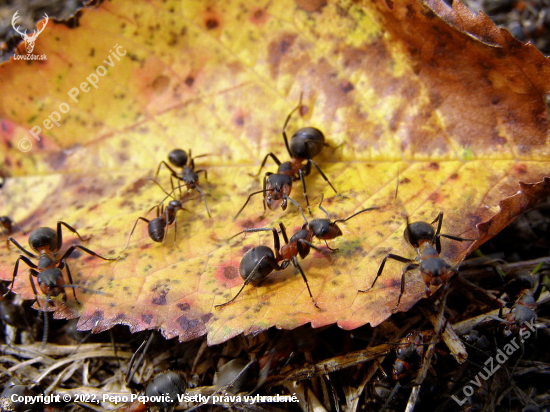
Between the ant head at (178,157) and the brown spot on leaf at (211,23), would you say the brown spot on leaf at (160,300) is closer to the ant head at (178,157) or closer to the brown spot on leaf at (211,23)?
the ant head at (178,157)

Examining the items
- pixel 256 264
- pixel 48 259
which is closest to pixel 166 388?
pixel 256 264

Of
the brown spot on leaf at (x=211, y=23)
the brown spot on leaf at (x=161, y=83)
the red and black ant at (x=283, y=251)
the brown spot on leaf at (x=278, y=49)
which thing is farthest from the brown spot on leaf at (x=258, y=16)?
the red and black ant at (x=283, y=251)

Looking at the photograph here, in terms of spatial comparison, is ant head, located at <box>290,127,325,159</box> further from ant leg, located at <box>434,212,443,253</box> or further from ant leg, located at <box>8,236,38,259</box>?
ant leg, located at <box>8,236,38,259</box>

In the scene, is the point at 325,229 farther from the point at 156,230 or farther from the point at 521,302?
the point at 521,302

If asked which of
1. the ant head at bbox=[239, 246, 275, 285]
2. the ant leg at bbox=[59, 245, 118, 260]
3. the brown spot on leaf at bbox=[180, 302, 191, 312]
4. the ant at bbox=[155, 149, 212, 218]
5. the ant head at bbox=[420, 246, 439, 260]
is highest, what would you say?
the ant at bbox=[155, 149, 212, 218]

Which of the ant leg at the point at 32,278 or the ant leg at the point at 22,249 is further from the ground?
the ant leg at the point at 22,249

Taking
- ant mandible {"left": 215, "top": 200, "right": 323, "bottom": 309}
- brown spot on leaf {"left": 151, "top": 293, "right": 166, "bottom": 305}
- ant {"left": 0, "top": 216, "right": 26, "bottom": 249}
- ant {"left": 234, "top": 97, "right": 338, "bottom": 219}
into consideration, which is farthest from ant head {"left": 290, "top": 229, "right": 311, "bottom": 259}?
ant {"left": 0, "top": 216, "right": 26, "bottom": 249}
